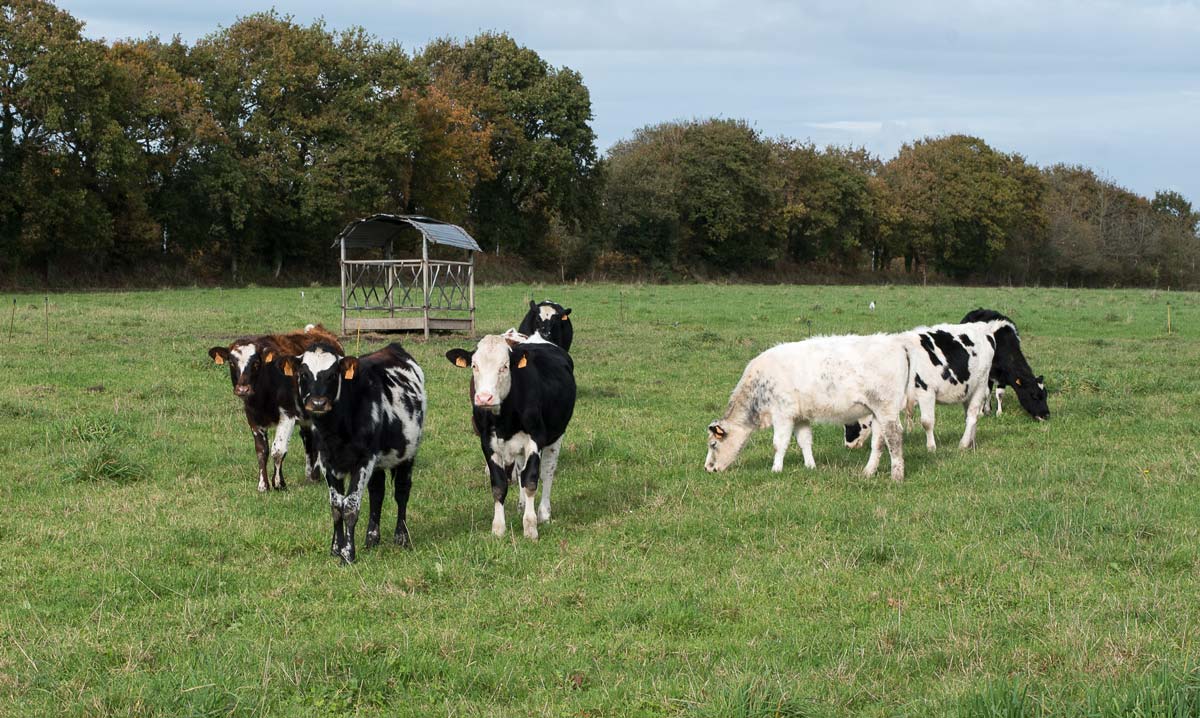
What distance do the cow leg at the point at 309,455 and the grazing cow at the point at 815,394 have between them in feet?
14.4

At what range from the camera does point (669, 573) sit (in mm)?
8000

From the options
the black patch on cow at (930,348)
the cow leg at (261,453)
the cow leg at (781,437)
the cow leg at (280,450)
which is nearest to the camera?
the cow leg at (261,453)

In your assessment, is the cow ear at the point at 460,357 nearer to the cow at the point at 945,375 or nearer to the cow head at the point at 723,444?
the cow head at the point at 723,444

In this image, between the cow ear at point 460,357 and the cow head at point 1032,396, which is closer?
the cow ear at point 460,357

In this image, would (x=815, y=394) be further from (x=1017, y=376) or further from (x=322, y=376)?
(x=322, y=376)

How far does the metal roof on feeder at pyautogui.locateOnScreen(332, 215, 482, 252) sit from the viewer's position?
28188 mm

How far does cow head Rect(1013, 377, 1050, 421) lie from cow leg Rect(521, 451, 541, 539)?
875 cm

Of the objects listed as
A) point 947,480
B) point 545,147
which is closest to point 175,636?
point 947,480

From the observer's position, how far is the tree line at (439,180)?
44.1 m

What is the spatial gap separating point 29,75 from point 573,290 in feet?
80.4

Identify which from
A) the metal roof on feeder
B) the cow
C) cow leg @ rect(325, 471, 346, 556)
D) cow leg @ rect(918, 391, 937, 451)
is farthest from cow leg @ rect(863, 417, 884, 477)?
the metal roof on feeder

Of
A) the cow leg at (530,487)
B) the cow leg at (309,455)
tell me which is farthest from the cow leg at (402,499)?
the cow leg at (309,455)

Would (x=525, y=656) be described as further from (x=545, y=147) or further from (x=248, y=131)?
(x=545, y=147)

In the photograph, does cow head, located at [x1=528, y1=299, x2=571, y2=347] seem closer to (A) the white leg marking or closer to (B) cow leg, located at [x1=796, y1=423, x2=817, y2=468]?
(B) cow leg, located at [x1=796, y1=423, x2=817, y2=468]
